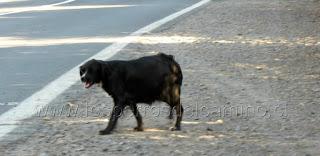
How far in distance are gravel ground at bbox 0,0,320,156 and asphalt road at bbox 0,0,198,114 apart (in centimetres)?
85

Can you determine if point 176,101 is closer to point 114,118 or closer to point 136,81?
point 136,81

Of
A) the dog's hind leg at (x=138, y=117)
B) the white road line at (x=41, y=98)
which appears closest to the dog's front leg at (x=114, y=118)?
the dog's hind leg at (x=138, y=117)

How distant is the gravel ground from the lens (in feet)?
19.8

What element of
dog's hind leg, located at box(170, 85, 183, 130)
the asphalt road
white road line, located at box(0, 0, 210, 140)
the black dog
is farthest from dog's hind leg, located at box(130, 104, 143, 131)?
the asphalt road

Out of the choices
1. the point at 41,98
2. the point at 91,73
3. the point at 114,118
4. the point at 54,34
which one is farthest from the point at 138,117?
the point at 54,34

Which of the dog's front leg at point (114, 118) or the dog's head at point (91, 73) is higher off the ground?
the dog's head at point (91, 73)

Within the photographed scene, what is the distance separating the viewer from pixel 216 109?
773 centimetres

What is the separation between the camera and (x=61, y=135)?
6.45 m

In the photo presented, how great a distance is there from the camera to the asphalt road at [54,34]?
1010cm

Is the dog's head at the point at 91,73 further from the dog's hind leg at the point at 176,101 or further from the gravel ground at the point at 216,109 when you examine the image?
the dog's hind leg at the point at 176,101

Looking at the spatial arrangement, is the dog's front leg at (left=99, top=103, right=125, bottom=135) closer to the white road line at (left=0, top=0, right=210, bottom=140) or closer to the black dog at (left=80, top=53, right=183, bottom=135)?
the black dog at (left=80, top=53, right=183, bottom=135)

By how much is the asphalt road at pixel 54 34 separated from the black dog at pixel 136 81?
1.91 m

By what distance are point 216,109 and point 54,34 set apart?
337 inches

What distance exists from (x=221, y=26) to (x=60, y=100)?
875cm
